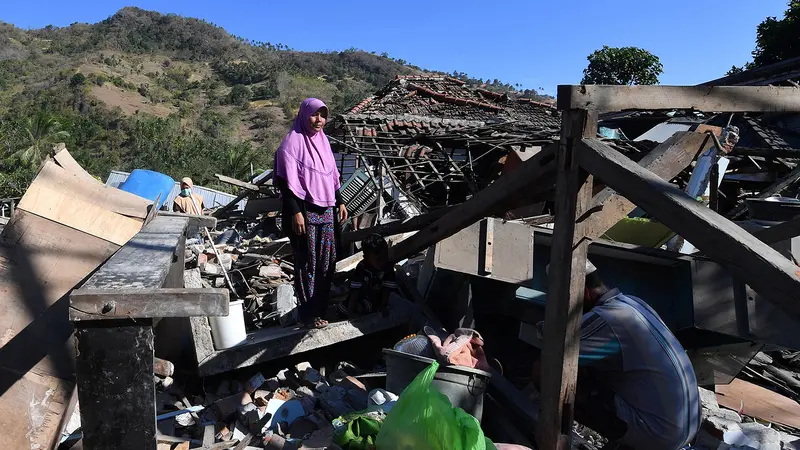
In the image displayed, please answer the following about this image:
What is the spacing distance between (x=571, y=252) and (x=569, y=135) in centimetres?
49

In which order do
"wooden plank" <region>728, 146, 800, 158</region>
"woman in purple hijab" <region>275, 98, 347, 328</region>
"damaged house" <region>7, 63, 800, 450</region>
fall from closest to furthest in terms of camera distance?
"damaged house" <region>7, 63, 800, 450</region>, "woman in purple hijab" <region>275, 98, 347, 328</region>, "wooden plank" <region>728, 146, 800, 158</region>

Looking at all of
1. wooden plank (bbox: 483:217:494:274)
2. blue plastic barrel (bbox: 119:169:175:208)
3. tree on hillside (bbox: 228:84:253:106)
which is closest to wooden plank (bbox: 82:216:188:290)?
wooden plank (bbox: 483:217:494:274)

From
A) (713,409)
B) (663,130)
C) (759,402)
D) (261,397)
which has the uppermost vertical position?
(663,130)

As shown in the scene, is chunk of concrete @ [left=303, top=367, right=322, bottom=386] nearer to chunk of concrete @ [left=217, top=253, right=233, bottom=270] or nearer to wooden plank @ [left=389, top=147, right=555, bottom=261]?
wooden plank @ [left=389, top=147, right=555, bottom=261]

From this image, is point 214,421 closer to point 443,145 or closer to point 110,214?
point 110,214

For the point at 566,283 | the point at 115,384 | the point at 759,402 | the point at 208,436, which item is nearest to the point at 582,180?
the point at 566,283

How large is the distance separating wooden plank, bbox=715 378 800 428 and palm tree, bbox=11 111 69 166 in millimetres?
25280

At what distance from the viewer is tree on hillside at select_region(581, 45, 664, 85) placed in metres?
34.0

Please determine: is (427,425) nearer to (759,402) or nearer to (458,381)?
(458,381)

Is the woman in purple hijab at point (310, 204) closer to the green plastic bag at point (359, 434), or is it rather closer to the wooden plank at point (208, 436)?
the wooden plank at point (208, 436)

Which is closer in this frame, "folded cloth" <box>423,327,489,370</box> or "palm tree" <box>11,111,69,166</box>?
"folded cloth" <box>423,327,489,370</box>

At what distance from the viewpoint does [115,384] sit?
1.53 meters

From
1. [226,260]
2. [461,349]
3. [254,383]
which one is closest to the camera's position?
[461,349]

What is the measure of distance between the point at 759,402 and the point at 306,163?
3.53m
